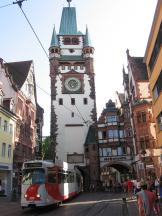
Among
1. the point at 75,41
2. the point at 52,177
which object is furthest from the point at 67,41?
the point at 52,177

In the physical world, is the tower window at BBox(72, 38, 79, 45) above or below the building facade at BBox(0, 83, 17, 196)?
above

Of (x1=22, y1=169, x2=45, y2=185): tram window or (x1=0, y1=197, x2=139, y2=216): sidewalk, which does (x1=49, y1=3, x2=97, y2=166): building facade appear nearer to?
(x1=0, y1=197, x2=139, y2=216): sidewalk

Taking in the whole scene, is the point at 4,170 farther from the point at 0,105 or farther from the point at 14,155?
the point at 0,105

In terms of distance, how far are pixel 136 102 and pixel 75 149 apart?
16.9 meters

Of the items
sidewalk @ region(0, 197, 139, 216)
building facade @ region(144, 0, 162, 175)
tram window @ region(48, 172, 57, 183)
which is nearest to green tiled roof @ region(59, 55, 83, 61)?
building facade @ region(144, 0, 162, 175)

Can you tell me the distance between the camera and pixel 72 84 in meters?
58.8

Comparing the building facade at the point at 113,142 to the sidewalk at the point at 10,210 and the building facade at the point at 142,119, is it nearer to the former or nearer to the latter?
the building facade at the point at 142,119

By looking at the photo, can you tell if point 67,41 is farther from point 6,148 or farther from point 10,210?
point 10,210

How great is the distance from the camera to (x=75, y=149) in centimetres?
5506

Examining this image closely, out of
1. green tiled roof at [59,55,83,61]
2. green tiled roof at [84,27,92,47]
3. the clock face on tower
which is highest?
green tiled roof at [84,27,92,47]

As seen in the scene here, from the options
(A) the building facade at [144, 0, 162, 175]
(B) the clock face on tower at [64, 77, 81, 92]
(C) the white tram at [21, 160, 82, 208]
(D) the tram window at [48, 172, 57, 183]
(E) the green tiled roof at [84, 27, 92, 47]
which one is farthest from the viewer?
(E) the green tiled roof at [84, 27, 92, 47]

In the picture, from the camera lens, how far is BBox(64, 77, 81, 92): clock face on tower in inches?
2306

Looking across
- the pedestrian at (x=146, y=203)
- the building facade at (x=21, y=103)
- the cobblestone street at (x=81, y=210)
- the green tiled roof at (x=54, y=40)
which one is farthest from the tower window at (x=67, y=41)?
the pedestrian at (x=146, y=203)

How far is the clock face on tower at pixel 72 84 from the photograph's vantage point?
58.6 metres
